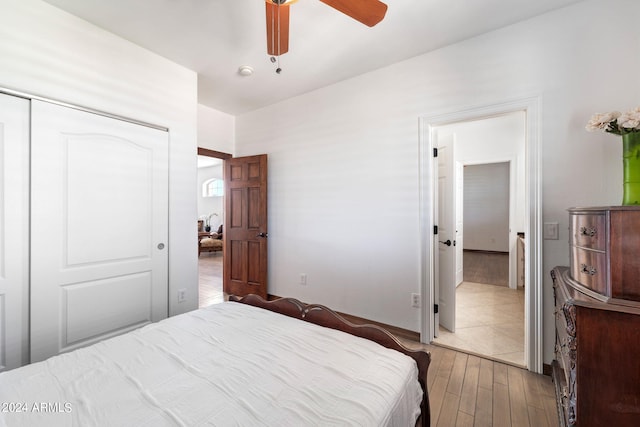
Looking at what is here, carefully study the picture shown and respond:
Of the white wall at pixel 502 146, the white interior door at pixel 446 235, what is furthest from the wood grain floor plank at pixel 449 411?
the white wall at pixel 502 146

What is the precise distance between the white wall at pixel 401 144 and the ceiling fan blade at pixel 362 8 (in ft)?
3.88

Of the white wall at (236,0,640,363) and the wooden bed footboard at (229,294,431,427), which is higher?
the white wall at (236,0,640,363)

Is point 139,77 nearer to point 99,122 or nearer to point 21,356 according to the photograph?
point 99,122

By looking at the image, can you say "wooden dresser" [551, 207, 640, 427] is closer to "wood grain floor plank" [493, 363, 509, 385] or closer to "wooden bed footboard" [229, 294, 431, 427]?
"wooden bed footboard" [229, 294, 431, 427]

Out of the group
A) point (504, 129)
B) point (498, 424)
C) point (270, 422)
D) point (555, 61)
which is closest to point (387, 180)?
point (555, 61)

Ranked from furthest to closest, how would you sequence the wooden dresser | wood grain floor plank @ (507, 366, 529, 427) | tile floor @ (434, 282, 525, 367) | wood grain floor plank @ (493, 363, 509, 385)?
tile floor @ (434, 282, 525, 367) → wood grain floor plank @ (493, 363, 509, 385) → wood grain floor plank @ (507, 366, 529, 427) → the wooden dresser

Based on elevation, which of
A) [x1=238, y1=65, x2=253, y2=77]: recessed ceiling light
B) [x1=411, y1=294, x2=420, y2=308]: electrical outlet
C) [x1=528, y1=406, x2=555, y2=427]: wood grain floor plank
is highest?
[x1=238, y1=65, x2=253, y2=77]: recessed ceiling light

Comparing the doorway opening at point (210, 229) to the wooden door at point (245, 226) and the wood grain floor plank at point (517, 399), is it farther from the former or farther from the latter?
the wood grain floor plank at point (517, 399)

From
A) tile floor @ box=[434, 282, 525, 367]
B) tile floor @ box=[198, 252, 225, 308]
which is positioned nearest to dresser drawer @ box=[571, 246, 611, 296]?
tile floor @ box=[434, 282, 525, 367]

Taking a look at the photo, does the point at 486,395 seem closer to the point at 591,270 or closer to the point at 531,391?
the point at 531,391

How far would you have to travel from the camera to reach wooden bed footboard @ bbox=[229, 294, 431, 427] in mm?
1178

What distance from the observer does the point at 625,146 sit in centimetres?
128

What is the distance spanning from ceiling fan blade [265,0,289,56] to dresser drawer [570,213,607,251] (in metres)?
1.80

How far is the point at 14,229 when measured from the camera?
1.76 m
